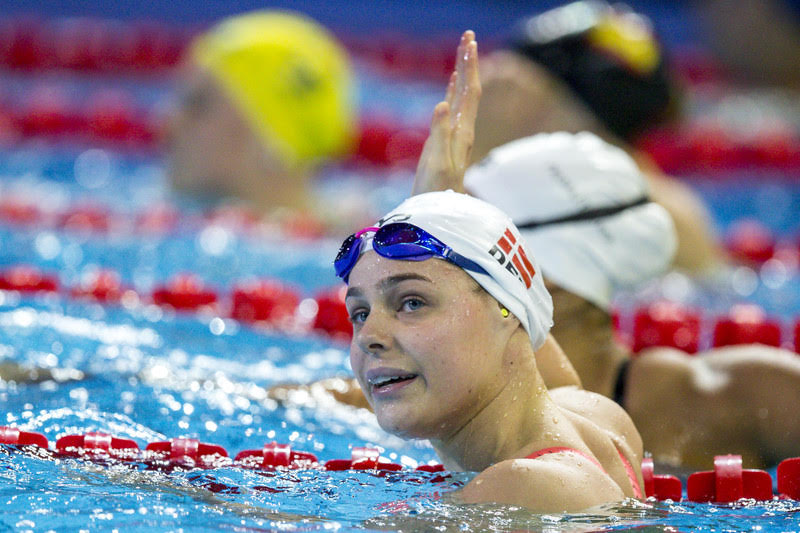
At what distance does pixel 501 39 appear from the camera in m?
11.9

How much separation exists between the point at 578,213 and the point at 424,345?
1078mm

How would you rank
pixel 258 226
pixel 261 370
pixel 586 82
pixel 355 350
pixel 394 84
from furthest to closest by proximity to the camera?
pixel 394 84 < pixel 258 226 < pixel 586 82 < pixel 261 370 < pixel 355 350

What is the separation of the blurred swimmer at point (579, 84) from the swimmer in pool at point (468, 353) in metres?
2.43

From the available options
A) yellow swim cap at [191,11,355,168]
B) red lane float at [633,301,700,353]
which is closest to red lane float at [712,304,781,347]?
red lane float at [633,301,700,353]

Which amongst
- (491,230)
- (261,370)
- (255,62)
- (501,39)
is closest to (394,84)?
(501,39)

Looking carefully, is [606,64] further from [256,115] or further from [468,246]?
[468,246]

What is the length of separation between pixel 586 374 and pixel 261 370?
1.16 metres

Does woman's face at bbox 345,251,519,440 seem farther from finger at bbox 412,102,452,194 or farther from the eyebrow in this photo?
finger at bbox 412,102,452,194

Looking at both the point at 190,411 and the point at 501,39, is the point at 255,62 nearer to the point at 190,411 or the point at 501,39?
the point at 190,411

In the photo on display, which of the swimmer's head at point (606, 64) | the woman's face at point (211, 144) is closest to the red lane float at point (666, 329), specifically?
the swimmer's head at point (606, 64)

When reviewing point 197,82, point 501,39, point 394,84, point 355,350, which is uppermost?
point 501,39

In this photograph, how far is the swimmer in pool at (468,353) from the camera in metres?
2.33

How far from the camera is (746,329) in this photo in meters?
4.45

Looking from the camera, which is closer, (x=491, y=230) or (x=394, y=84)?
(x=491, y=230)
